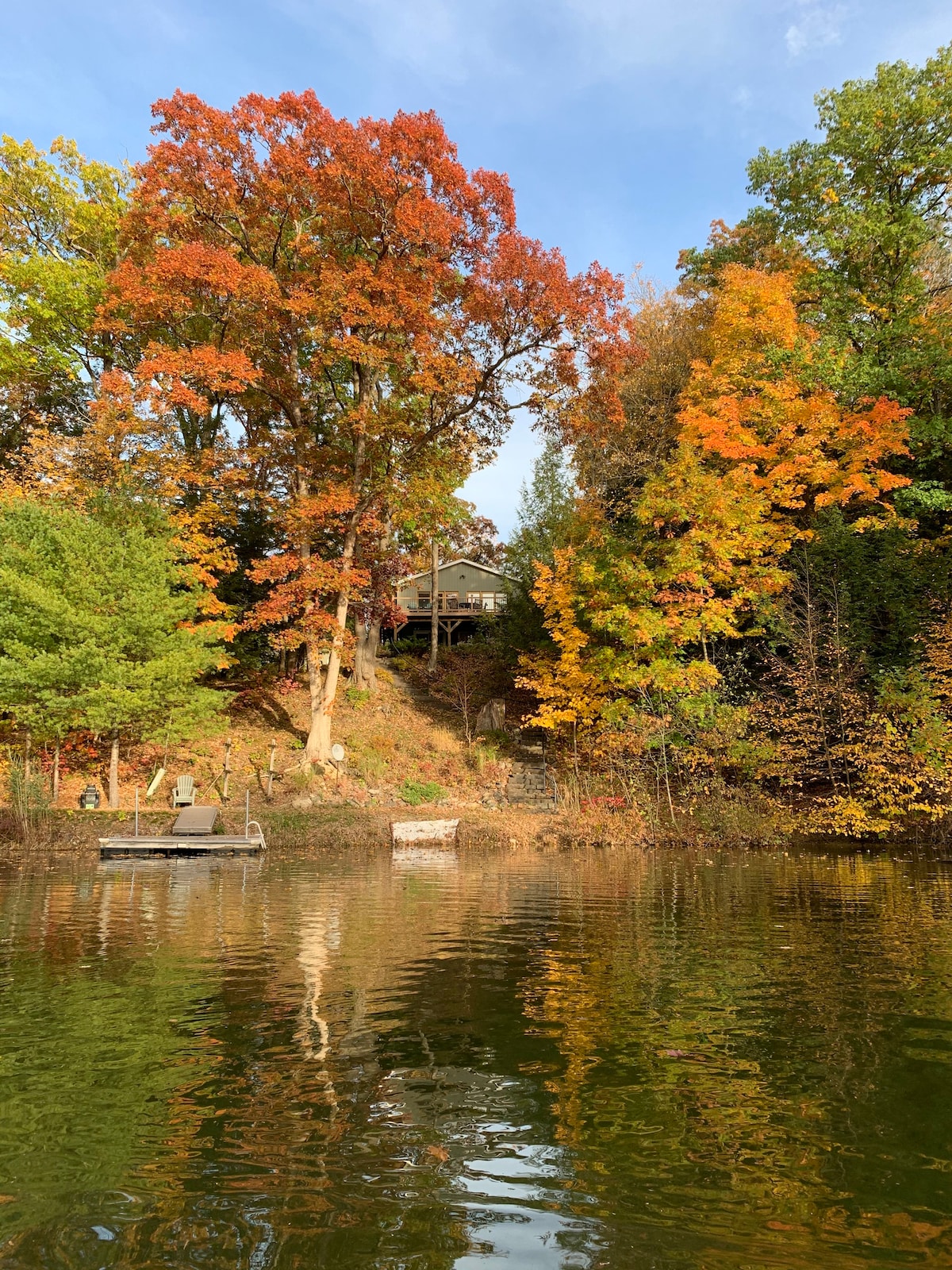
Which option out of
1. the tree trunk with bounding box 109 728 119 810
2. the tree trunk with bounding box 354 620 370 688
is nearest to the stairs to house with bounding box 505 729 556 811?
the tree trunk with bounding box 354 620 370 688

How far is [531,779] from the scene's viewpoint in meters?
24.9

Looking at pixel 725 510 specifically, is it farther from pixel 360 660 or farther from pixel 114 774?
pixel 114 774

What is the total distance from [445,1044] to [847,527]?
2106cm

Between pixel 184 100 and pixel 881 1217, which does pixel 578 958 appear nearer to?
pixel 881 1217

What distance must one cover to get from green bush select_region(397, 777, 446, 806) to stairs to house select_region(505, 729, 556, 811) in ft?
6.85

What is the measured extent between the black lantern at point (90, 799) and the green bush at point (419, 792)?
8.08 meters

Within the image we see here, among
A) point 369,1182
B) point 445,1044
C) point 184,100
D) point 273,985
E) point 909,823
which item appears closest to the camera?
point 369,1182

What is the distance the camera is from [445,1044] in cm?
502

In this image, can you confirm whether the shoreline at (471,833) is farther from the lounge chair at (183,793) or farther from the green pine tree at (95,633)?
the green pine tree at (95,633)

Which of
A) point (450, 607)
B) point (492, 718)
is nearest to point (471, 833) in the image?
point (492, 718)

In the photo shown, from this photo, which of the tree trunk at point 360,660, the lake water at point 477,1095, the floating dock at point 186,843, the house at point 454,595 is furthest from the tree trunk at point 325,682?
the house at point 454,595

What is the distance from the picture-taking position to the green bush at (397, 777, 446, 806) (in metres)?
22.8

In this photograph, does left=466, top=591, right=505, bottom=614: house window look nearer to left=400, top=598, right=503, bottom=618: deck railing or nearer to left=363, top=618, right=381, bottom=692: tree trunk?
left=400, top=598, right=503, bottom=618: deck railing

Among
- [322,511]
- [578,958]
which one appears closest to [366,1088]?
[578,958]
